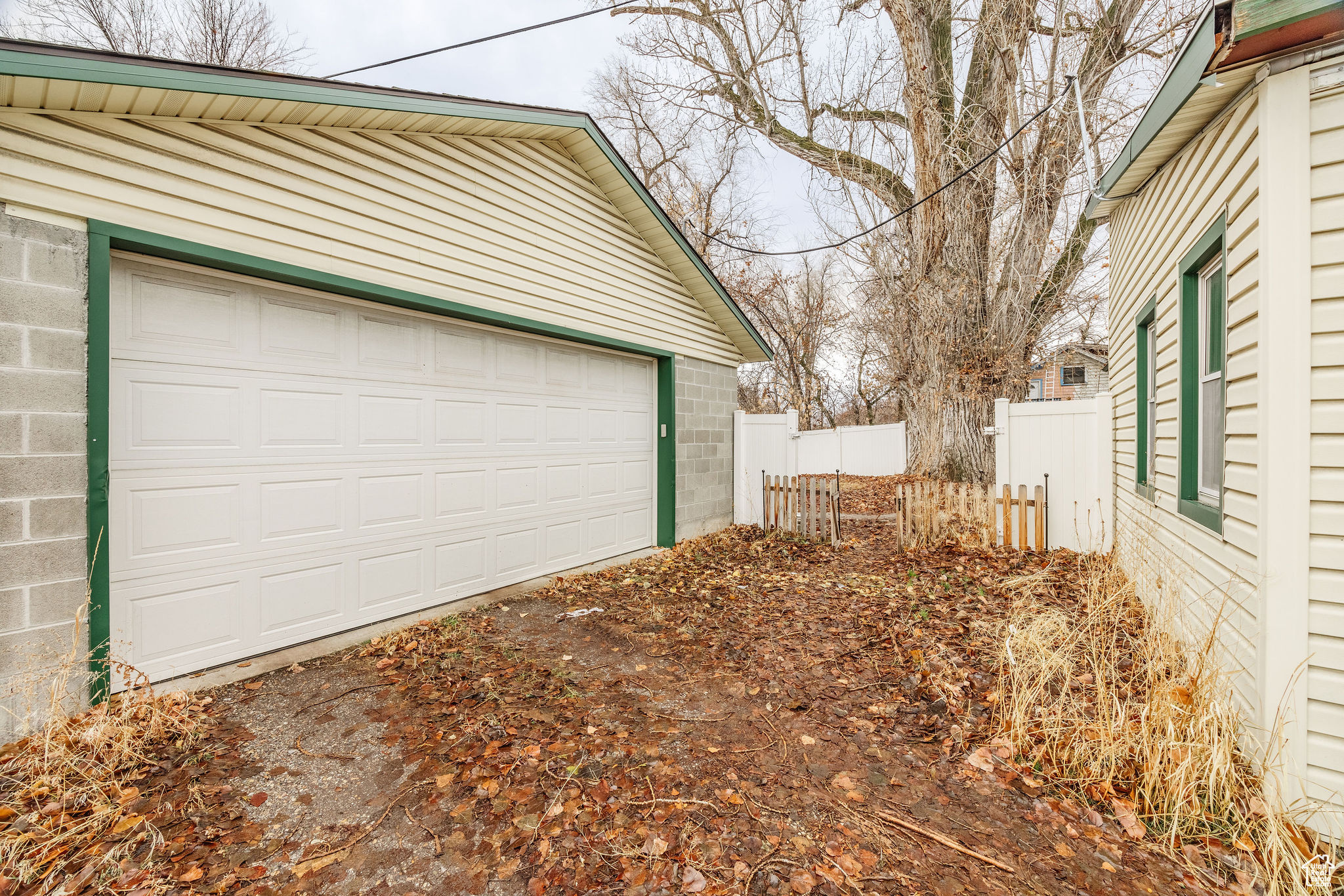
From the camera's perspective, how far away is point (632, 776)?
2.73m

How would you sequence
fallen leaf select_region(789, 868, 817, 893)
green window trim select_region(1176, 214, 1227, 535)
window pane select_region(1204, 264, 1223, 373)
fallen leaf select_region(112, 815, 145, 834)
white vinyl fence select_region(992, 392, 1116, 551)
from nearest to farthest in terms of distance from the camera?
fallen leaf select_region(789, 868, 817, 893) → fallen leaf select_region(112, 815, 145, 834) → window pane select_region(1204, 264, 1223, 373) → green window trim select_region(1176, 214, 1227, 535) → white vinyl fence select_region(992, 392, 1116, 551)

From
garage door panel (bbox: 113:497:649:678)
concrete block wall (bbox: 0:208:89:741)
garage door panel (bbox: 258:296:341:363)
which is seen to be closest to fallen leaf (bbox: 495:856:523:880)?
concrete block wall (bbox: 0:208:89:741)

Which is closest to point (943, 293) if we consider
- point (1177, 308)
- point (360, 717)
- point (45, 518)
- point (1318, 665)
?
point (1177, 308)

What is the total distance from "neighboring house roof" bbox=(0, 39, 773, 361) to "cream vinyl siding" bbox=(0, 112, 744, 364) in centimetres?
10

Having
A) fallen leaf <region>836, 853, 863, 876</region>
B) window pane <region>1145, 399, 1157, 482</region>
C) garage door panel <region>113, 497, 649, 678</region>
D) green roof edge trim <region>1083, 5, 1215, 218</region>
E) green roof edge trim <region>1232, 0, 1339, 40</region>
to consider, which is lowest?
fallen leaf <region>836, 853, 863, 876</region>

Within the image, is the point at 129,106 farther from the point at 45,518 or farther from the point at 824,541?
the point at 824,541

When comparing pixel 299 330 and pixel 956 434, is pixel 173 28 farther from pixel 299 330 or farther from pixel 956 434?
pixel 956 434

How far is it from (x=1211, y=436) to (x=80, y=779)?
20.3ft

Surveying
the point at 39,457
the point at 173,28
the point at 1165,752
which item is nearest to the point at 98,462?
the point at 39,457

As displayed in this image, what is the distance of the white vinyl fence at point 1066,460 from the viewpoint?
6.53 m

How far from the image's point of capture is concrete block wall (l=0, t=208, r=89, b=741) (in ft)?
9.31

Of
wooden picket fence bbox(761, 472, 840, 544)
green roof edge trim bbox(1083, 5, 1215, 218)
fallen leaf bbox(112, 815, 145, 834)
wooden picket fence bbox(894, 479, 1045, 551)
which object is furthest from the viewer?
wooden picket fence bbox(761, 472, 840, 544)

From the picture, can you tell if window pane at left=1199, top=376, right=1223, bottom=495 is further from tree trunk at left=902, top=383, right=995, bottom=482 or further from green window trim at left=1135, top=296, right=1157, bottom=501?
tree trunk at left=902, top=383, right=995, bottom=482

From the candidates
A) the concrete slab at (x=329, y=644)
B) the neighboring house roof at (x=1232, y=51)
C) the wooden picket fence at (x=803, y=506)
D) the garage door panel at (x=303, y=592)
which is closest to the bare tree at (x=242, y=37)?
the garage door panel at (x=303, y=592)
